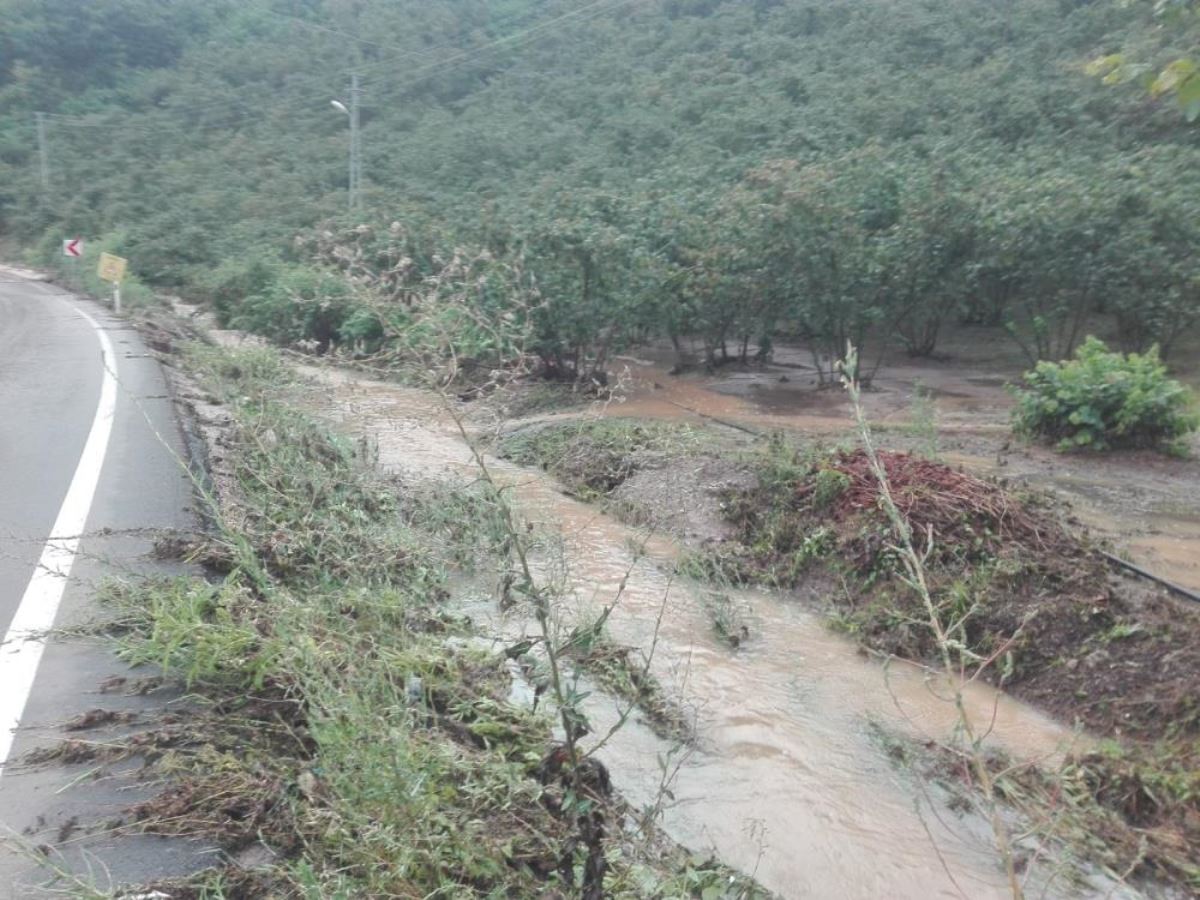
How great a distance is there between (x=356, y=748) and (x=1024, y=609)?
4.60 m

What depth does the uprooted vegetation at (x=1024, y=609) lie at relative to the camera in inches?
193

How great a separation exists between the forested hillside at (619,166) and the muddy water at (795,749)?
7.69 feet

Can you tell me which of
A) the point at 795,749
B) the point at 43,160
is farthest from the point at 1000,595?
the point at 43,160

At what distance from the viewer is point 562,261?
15594 millimetres

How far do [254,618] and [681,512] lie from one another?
4.85 meters

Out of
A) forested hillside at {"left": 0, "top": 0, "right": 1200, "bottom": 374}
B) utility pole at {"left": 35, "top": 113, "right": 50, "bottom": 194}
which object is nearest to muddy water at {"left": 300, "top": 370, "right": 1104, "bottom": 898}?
forested hillside at {"left": 0, "top": 0, "right": 1200, "bottom": 374}

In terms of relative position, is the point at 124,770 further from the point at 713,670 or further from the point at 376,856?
the point at 713,670

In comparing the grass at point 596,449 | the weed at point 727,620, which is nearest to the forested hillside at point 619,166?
the grass at point 596,449

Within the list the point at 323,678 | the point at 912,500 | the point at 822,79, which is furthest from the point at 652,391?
the point at 822,79

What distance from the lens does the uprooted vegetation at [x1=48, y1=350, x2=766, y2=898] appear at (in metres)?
3.27

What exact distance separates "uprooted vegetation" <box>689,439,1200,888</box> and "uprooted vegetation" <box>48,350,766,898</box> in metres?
1.76

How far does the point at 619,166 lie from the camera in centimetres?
2925

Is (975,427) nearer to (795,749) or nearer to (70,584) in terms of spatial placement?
(795,749)

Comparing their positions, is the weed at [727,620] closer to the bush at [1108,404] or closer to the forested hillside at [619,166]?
the forested hillside at [619,166]
